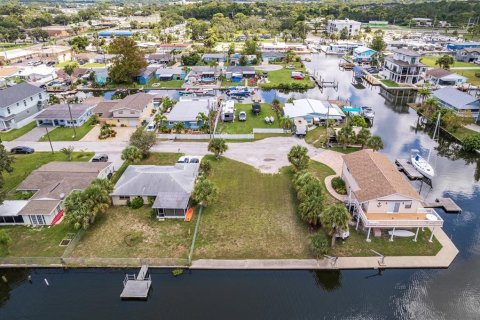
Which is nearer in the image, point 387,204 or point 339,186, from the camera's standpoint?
point 387,204

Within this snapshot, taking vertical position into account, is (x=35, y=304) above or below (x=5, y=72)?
below

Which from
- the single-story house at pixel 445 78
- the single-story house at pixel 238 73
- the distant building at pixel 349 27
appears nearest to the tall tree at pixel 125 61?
the single-story house at pixel 238 73

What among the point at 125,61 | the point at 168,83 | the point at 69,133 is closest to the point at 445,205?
the point at 69,133

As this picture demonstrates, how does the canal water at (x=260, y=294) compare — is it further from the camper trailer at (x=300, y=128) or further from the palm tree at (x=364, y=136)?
the camper trailer at (x=300, y=128)

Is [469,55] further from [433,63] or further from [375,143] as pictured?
[375,143]

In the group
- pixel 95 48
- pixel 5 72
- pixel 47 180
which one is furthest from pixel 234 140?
pixel 95 48

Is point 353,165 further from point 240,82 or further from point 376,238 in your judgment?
point 240,82
